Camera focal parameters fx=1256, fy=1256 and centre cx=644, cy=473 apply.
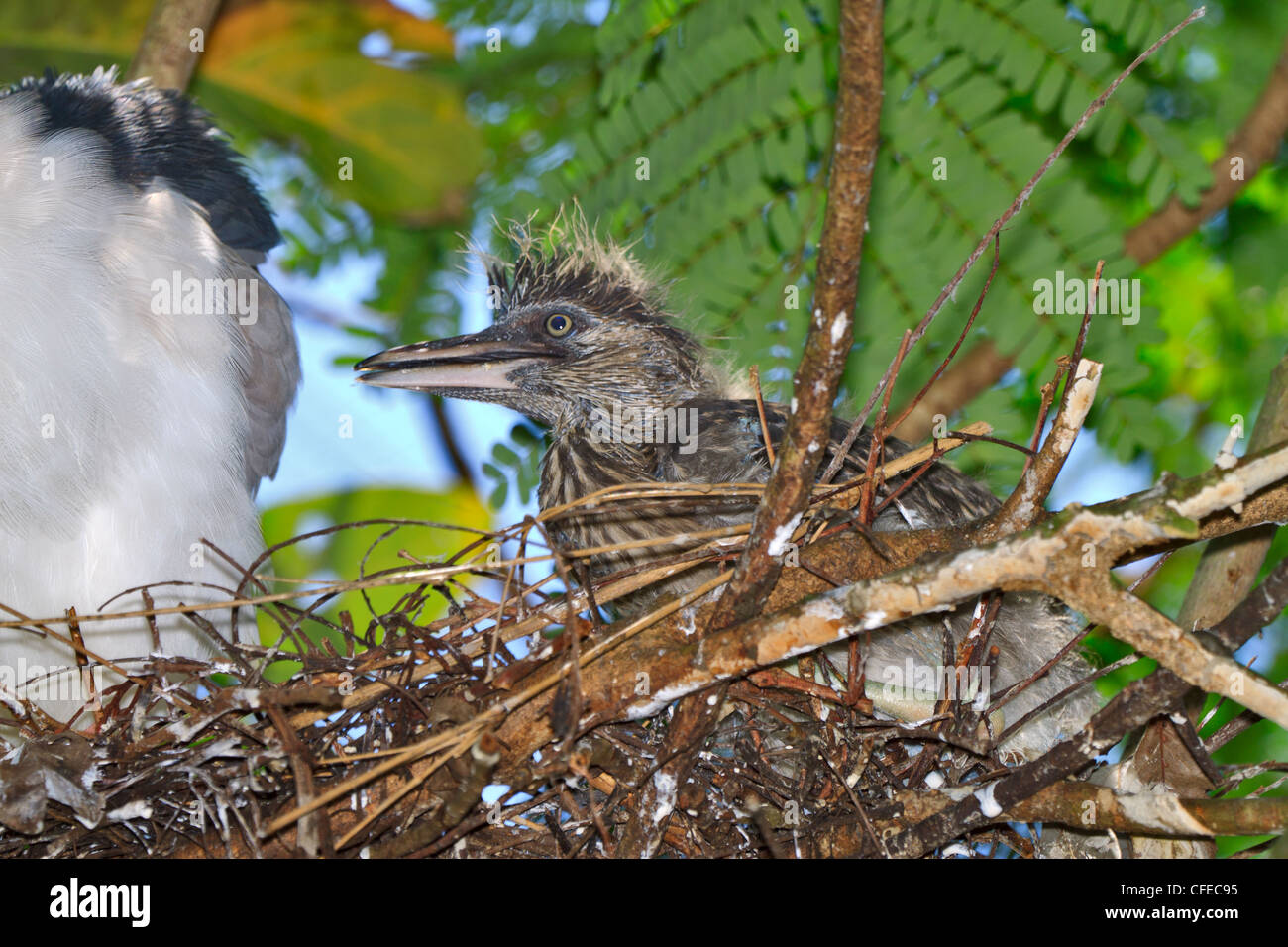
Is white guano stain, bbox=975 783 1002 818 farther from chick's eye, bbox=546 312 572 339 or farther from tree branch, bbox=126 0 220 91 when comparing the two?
tree branch, bbox=126 0 220 91

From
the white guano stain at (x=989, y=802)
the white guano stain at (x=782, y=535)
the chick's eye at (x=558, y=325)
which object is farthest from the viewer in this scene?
the chick's eye at (x=558, y=325)

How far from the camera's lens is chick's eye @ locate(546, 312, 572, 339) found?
11.2 ft

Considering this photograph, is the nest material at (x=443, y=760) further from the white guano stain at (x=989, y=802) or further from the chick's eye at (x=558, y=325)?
the chick's eye at (x=558, y=325)

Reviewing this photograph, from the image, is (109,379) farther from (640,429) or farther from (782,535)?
(782,535)

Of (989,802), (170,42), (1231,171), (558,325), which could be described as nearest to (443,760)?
(989,802)

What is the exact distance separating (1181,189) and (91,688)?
8.86ft

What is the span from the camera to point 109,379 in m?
2.91

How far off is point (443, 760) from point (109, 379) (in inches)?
55.5

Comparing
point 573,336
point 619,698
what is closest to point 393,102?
point 573,336

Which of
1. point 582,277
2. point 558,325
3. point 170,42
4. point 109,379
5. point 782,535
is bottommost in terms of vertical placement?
point 782,535

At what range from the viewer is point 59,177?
3.05 m

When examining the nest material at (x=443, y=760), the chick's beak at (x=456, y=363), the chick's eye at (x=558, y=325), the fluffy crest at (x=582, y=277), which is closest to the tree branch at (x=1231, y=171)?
the fluffy crest at (x=582, y=277)

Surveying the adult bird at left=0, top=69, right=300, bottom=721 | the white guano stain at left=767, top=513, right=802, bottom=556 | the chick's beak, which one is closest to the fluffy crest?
the chick's beak

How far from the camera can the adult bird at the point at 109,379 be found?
112 inches
